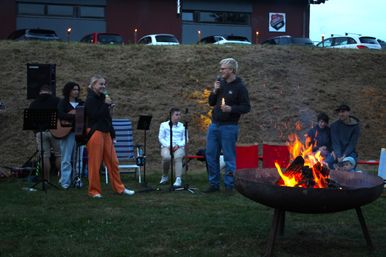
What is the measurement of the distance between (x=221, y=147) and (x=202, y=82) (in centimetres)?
850

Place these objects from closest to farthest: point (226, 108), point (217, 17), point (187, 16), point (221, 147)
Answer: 1. point (226, 108)
2. point (221, 147)
3. point (187, 16)
4. point (217, 17)

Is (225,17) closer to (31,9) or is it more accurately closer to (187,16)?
(187,16)

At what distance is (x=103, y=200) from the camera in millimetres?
8391

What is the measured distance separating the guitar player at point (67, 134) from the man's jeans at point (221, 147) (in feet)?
7.71

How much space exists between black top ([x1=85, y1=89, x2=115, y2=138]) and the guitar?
1.03 metres

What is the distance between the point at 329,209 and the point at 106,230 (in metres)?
2.56

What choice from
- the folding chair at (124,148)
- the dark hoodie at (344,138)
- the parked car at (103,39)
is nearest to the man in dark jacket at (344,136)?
the dark hoodie at (344,138)

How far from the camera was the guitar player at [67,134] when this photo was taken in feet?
31.4

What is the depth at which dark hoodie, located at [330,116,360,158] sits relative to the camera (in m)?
9.77

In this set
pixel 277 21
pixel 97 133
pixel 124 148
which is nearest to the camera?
pixel 97 133

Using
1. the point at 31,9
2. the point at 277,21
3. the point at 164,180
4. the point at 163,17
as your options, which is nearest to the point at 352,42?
the point at 277,21

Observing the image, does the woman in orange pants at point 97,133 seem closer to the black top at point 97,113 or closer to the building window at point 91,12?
the black top at point 97,113

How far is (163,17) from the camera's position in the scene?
3350 centimetres

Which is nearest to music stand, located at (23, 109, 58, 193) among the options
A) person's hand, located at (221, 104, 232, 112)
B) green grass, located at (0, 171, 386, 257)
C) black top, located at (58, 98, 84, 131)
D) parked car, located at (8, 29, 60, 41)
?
black top, located at (58, 98, 84, 131)
